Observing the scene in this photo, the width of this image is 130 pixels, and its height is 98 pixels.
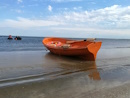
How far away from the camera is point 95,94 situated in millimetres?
4215

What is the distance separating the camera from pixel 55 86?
5012 millimetres

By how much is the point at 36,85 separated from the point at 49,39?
12.3m

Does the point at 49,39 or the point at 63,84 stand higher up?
the point at 49,39

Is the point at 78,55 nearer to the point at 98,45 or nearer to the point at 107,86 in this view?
the point at 98,45

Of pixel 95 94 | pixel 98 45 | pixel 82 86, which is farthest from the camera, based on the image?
pixel 98 45

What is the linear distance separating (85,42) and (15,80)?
295 inches

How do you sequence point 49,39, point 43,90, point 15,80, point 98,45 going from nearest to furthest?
point 43,90 → point 15,80 → point 98,45 → point 49,39

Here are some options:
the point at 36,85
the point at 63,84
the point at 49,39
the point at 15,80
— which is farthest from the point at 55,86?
the point at 49,39

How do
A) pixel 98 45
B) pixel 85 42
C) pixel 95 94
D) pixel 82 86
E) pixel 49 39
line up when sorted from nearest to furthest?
pixel 95 94 < pixel 82 86 < pixel 98 45 < pixel 85 42 < pixel 49 39

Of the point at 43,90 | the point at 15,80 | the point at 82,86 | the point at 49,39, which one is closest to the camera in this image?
the point at 43,90

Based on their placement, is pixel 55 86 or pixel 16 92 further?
pixel 55 86

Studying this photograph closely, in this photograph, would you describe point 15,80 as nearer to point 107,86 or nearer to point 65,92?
point 65,92

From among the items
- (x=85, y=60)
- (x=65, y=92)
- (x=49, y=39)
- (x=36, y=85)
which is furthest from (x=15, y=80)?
(x=49, y=39)

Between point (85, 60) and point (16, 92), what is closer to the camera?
point (16, 92)
